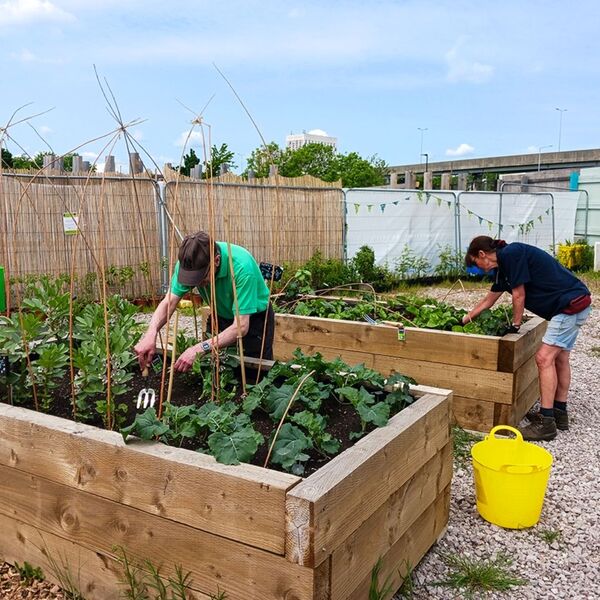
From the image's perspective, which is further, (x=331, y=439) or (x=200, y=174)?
(x=200, y=174)

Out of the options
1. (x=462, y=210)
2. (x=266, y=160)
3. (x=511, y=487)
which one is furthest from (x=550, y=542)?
(x=266, y=160)

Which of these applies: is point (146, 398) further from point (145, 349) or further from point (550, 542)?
point (550, 542)

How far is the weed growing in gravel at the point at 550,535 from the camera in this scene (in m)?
2.75

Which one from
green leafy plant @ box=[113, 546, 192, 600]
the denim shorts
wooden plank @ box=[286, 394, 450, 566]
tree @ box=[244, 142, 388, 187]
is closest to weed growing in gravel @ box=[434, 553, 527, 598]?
wooden plank @ box=[286, 394, 450, 566]

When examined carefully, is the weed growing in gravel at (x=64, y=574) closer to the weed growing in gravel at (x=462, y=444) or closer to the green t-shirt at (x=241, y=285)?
the green t-shirt at (x=241, y=285)

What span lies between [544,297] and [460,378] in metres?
0.74

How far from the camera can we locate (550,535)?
9.11ft

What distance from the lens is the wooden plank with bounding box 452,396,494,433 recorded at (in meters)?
3.92

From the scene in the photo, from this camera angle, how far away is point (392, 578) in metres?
2.17

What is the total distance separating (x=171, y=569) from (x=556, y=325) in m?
2.89

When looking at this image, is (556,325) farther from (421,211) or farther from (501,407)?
(421,211)

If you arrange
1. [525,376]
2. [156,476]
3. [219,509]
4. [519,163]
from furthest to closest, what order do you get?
[519,163]
[525,376]
[156,476]
[219,509]

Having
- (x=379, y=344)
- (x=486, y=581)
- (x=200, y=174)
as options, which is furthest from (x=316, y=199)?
(x=486, y=581)

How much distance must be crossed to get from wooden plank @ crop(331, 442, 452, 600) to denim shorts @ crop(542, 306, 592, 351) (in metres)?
1.61
